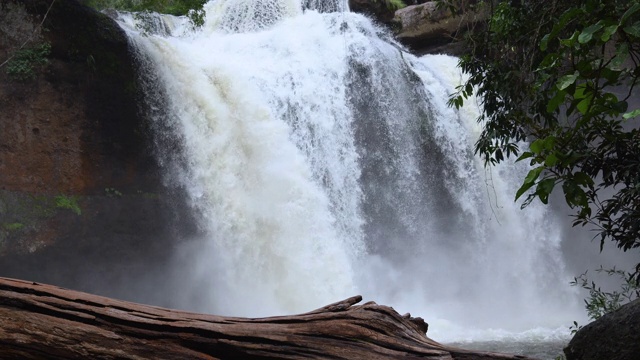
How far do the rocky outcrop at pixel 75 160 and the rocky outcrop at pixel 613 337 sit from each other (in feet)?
30.8

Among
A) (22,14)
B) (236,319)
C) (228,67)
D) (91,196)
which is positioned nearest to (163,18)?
(228,67)

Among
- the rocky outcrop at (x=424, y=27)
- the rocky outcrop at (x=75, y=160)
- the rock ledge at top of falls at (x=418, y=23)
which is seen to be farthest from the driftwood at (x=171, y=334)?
the rocky outcrop at (x=424, y=27)

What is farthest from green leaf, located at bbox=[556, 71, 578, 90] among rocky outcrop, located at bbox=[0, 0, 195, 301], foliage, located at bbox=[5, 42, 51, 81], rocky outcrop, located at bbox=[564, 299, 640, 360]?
foliage, located at bbox=[5, 42, 51, 81]

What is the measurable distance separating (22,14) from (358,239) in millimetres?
7607

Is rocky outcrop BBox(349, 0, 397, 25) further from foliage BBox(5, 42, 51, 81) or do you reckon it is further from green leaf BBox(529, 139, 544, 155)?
green leaf BBox(529, 139, 544, 155)

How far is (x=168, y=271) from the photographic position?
41.2ft

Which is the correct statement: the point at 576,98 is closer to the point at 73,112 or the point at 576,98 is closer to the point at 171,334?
the point at 171,334

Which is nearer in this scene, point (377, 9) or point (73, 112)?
point (73, 112)

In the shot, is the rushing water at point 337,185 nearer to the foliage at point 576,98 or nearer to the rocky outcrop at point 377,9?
the rocky outcrop at point 377,9

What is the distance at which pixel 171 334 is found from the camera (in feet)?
6.71

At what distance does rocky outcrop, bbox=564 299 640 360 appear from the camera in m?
3.85

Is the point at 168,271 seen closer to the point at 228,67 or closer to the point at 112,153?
the point at 112,153

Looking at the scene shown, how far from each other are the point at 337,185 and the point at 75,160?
5.11 meters

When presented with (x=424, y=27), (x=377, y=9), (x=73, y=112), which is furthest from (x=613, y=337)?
(x=377, y=9)
